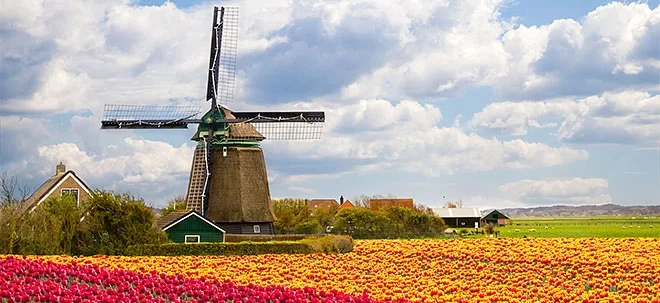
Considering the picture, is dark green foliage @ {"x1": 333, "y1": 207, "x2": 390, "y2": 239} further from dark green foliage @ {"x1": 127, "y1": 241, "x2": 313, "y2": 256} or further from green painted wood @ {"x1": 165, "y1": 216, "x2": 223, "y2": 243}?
dark green foliage @ {"x1": 127, "y1": 241, "x2": 313, "y2": 256}

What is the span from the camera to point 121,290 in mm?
14883

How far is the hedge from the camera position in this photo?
33.0 metres

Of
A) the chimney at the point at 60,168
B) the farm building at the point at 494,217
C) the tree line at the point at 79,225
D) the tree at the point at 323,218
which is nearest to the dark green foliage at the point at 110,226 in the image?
the tree line at the point at 79,225

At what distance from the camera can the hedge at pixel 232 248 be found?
32969 millimetres

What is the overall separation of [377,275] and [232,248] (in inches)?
465

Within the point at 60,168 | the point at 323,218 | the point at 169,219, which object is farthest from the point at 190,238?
the point at 323,218

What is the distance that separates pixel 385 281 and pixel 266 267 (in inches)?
224

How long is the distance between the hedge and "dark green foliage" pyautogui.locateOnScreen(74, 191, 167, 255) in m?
0.60

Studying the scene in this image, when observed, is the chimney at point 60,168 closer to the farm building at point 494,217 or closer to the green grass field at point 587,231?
the green grass field at point 587,231

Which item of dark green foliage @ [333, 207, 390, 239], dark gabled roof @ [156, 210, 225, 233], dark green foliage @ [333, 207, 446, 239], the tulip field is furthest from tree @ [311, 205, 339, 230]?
the tulip field

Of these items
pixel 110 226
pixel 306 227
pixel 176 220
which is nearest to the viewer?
pixel 110 226

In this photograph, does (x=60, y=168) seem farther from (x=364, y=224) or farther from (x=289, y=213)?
(x=364, y=224)

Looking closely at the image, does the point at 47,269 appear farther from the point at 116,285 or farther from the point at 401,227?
the point at 401,227

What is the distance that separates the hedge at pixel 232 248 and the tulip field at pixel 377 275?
1.87m
